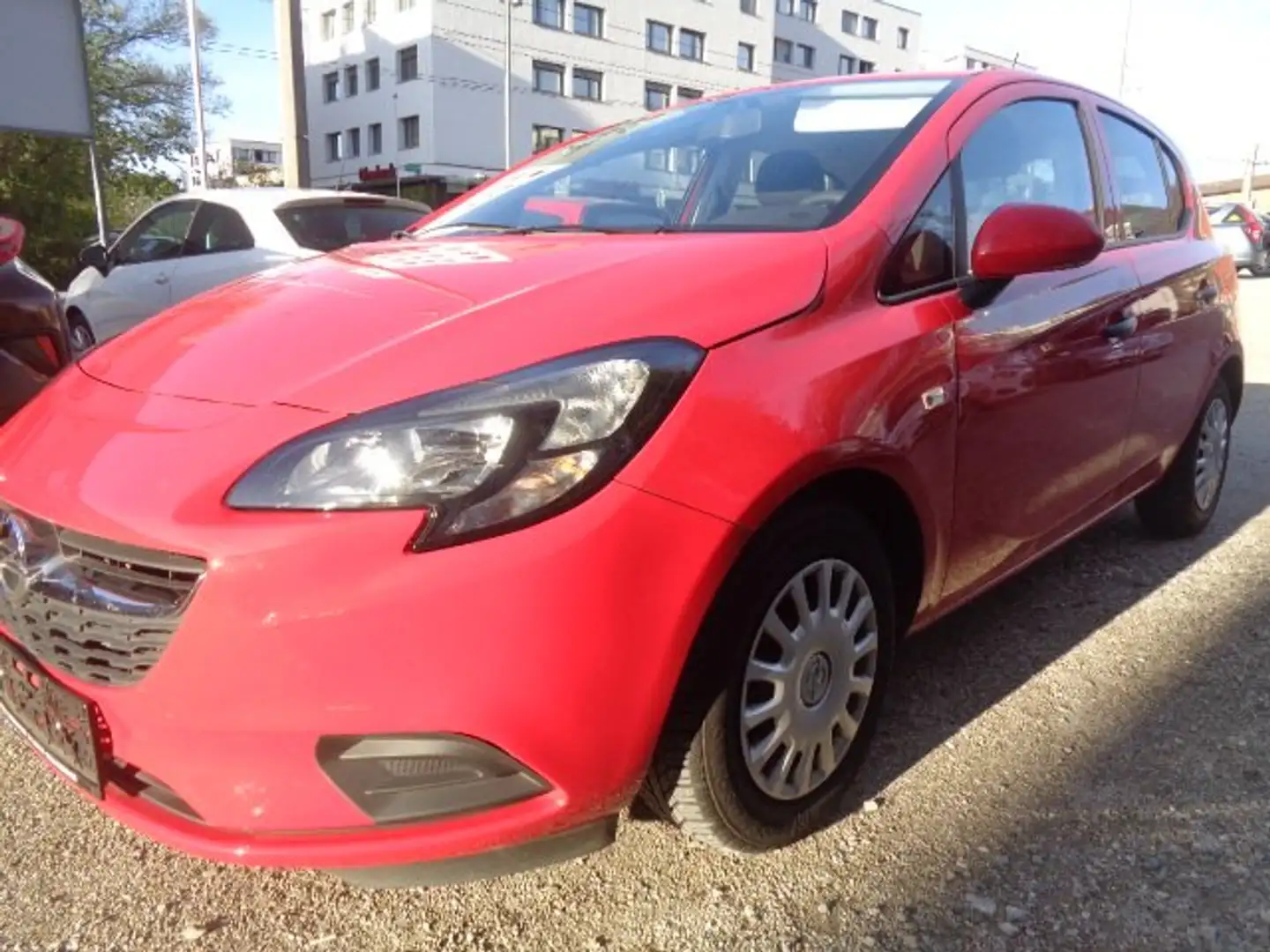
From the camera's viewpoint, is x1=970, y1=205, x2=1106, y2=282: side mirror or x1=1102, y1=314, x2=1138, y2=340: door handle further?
x1=1102, y1=314, x2=1138, y2=340: door handle

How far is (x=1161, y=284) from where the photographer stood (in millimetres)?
3193

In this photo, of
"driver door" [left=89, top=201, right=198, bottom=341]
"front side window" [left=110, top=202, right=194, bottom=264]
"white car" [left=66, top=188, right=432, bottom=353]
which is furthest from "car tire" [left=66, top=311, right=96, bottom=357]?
"front side window" [left=110, top=202, right=194, bottom=264]

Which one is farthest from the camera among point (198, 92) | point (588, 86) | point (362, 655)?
point (588, 86)

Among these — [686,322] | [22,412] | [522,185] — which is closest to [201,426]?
[22,412]

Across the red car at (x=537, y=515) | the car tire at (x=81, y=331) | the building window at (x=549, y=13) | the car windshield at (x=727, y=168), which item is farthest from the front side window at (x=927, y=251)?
the building window at (x=549, y=13)

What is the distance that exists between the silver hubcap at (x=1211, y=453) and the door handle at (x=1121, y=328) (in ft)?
3.48

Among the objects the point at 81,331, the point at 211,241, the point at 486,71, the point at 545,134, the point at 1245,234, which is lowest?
the point at 81,331

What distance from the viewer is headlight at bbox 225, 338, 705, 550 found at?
147cm

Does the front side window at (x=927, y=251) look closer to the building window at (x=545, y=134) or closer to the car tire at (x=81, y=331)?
the car tire at (x=81, y=331)

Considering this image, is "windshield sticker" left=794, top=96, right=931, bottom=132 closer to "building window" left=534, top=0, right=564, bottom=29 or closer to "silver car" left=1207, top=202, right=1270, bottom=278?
"silver car" left=1207, top=202, right=1270, bottom=278

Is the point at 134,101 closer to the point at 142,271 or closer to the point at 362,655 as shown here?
the point at 142,271

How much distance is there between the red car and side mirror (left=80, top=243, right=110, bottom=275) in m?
5.42

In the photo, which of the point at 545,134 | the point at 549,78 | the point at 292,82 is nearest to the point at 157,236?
the point at 292,82

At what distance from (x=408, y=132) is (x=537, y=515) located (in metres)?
40.5
